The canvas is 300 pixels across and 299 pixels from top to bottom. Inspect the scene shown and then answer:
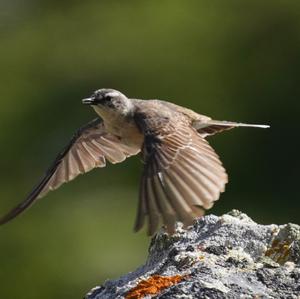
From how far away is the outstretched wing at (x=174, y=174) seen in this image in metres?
10.0

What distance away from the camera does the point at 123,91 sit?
1180 inches

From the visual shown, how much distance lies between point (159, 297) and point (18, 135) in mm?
22117

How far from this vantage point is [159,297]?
8.49 m

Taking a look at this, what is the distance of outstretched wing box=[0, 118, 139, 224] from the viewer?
12.7 metres

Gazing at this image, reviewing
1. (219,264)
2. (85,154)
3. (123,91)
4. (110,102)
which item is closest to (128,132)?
(110,102)

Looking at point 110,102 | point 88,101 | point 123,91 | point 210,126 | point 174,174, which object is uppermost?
point 88,101

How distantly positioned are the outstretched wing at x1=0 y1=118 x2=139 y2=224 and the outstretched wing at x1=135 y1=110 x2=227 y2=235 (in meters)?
0.95

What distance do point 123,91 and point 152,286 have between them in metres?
21.2

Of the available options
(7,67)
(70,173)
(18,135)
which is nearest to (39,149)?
(18,135)

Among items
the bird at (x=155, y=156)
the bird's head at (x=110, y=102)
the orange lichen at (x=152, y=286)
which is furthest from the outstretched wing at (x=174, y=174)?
the orange lichen at (x=152, y=286)

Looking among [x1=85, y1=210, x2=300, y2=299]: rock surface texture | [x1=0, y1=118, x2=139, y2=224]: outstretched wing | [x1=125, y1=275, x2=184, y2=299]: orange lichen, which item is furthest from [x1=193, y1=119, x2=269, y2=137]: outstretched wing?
[x1=125, y1=275, x2=184, y2=299]: orange lichen

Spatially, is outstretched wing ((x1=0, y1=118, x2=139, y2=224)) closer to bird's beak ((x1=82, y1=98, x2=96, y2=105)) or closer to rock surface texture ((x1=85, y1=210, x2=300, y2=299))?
bird's beak ((x1=82, y1=98, x2=96, y2=105))

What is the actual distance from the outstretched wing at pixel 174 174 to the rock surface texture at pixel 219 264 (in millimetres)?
161

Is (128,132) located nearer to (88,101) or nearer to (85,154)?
(88,101)
